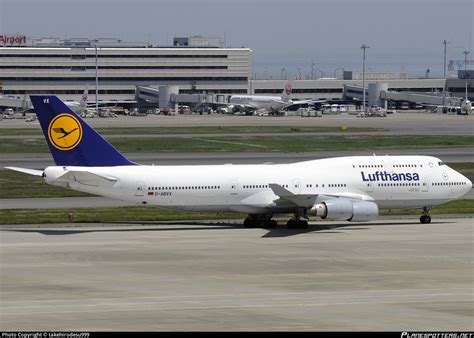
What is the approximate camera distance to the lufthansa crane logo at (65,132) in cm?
6569

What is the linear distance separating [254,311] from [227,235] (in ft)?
78.4

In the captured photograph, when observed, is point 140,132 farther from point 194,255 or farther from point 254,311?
point 254,311

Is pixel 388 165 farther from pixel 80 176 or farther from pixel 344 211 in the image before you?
pixel 80 176

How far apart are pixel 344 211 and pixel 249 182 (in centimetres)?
616

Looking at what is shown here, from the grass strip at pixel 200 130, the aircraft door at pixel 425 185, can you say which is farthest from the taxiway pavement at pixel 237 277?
the grass strip at pixel 200 130

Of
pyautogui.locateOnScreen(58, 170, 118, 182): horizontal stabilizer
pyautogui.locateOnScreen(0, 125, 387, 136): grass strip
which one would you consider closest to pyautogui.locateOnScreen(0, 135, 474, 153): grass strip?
pyautogui.locateOnScreen(0, 125, 387, 136): grass strip

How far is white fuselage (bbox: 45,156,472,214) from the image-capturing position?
65.9m

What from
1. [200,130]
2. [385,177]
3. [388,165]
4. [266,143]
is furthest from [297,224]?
[200,130]

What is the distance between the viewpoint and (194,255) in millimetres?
55812

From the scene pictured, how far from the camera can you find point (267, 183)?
6800cm

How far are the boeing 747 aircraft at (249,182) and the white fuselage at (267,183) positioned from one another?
0.06 m

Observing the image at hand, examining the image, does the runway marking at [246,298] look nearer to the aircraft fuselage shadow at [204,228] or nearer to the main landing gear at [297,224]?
the aircraft fuselage shadow at [204,228]

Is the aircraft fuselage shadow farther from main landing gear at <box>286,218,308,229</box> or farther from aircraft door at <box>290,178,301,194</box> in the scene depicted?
aircraft door at <box>290,178,301,194</box>

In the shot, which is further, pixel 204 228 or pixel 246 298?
pixel 204 228
